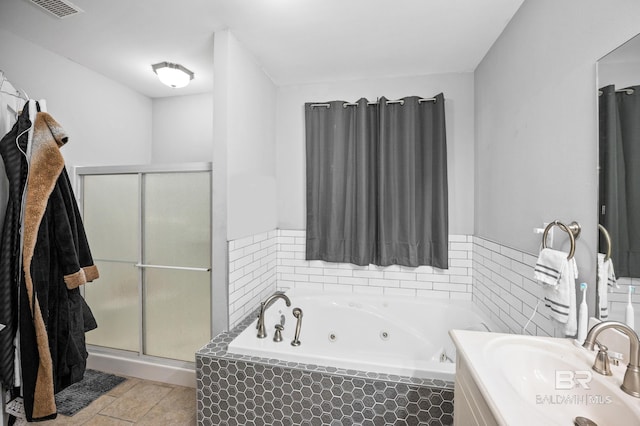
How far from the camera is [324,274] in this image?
2.91 metres

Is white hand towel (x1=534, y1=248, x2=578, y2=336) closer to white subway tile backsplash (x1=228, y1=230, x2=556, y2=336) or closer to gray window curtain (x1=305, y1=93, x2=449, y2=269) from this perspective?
white subway tile backsplash (x1=228, y1=230, x2=556, y2=336)

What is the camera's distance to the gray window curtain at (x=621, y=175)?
1.02 meters

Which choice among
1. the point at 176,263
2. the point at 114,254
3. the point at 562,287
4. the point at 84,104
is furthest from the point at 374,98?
the point at 114,254

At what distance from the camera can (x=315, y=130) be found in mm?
2859

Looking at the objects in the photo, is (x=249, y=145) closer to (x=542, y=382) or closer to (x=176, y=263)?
(x=176, y=263)

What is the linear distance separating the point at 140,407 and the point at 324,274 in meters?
1.72

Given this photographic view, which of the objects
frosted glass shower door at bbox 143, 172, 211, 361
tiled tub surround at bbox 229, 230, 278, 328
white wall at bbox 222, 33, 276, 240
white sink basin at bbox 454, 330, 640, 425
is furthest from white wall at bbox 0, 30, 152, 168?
white sink basin at bbox 454, 330, 640, 425

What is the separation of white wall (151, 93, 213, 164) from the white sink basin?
2.91 metres

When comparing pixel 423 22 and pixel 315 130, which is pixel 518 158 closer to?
pixel 423 22

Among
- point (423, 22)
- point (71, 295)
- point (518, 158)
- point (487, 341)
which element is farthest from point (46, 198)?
point (518, 158)

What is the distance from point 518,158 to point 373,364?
151cm

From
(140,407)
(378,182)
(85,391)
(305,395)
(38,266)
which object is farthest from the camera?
(378,182)

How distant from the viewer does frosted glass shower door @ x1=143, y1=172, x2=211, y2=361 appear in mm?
2338

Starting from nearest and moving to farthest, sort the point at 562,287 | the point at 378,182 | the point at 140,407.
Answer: the point at 562,287, the point at 140,407, the point at 378,182
